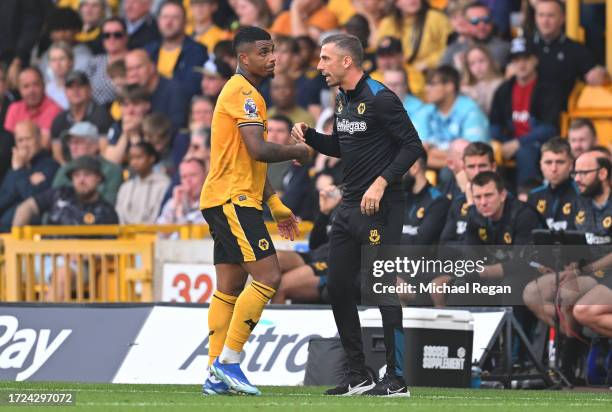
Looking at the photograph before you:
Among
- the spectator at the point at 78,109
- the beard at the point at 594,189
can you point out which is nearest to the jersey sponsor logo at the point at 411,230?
the beard at the point at 594,189

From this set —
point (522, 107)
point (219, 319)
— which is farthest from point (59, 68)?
point (219, 319)

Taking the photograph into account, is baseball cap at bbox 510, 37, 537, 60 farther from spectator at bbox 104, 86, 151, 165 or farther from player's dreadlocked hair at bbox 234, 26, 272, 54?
player's dreadlocked hair at bbox 234, 26, 272, 54

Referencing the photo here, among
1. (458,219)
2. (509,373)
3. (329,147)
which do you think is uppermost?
(329,147)

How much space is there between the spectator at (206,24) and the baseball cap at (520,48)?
432cm

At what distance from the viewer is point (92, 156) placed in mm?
18125

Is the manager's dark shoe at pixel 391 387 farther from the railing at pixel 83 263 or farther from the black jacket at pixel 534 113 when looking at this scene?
the black jacket at pixel 534 113

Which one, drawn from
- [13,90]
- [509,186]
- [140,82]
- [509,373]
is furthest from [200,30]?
[509,373]

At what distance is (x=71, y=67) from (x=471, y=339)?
10405 mm

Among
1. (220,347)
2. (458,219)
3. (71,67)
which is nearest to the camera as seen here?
(220,347)

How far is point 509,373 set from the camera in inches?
476

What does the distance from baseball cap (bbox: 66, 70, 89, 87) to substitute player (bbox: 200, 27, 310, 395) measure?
33.7 feet

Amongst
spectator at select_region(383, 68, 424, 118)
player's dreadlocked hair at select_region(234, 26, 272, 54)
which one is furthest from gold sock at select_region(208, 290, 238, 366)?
spectator at select_region(383, 68, 424, 118)

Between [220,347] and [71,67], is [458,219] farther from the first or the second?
[71,67]

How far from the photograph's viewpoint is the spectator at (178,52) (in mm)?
19453
